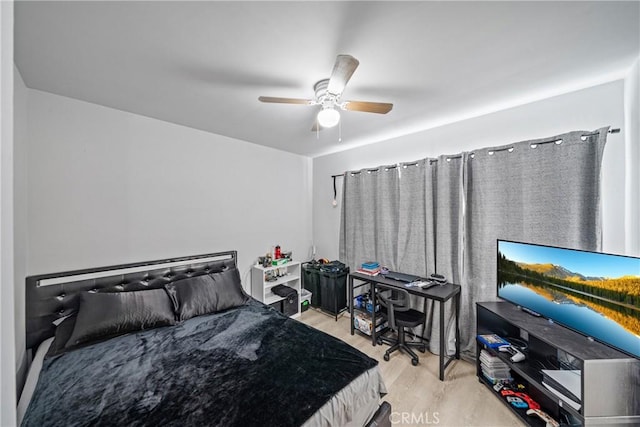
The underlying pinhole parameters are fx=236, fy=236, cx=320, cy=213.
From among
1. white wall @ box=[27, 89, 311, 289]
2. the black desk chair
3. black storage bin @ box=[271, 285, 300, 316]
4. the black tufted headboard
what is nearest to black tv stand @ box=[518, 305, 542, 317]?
the black desk chair

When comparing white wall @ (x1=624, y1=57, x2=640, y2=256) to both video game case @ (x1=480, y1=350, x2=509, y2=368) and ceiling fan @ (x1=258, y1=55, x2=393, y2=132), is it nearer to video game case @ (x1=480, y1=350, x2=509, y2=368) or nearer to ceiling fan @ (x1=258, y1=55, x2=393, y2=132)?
video game case @ (x1=480, y1=350, x2=509, y2=368)

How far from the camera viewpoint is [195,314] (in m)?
2.24

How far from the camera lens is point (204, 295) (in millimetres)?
2346

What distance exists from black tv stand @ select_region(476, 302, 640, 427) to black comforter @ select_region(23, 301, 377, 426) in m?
1.24

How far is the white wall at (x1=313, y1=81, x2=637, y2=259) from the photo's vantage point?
1827 millimetres

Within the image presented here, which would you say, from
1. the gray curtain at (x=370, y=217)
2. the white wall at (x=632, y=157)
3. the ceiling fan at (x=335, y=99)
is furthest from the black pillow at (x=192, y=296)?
the white wall at (x=632, y=157)

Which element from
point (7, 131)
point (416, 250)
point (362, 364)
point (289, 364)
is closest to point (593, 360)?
point (362, 364)

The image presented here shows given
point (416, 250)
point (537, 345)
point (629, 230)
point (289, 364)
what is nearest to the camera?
point (289, 364)

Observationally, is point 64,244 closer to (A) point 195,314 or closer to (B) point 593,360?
(A) point 195,314

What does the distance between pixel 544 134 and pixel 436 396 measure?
2.52 m

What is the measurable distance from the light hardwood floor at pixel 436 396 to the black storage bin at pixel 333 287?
2.86 ft

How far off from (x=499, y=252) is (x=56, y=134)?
407cm

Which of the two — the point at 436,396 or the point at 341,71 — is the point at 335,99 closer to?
the point at 341,71

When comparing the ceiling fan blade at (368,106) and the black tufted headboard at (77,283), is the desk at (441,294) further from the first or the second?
the black tufted headboard at (77,283)
